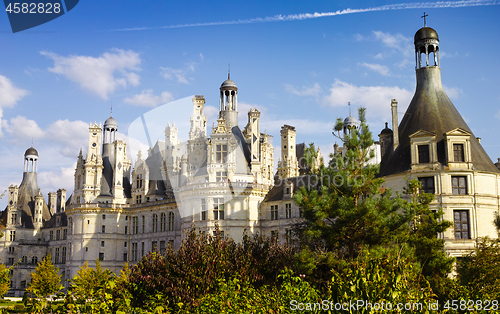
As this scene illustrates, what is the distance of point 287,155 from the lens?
5909 centimetres

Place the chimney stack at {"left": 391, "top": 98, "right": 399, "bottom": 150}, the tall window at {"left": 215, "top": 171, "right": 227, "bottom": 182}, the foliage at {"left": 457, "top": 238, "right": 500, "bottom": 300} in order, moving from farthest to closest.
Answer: the tall window at {"left": 215, "top": 171, "right": 227, "bottom": 182} → the chimney stack at {"left": 391, "top": 98, "right": 399, "bottom": 150} → the foliage at {"left": 457, "top": 238, "right": 500, "bottom": 300}

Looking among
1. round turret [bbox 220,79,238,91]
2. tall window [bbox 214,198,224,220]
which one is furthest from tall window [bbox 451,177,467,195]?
Answer: round turret [bbox 220,79,238,91]

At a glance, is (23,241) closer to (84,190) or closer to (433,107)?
(84,190)

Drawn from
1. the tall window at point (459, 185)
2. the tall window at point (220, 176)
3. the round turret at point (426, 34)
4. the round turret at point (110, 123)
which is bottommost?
the tall window at point (459, 185)

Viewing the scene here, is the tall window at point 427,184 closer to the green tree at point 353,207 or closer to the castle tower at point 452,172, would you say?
the castle tower at point 452,172

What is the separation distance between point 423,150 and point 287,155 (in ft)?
84.4

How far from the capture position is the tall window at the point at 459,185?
1320 inches

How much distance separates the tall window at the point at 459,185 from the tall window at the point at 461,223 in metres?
1.31

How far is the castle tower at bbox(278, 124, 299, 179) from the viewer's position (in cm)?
5869

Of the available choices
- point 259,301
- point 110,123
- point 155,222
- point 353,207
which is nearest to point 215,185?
point 155,222

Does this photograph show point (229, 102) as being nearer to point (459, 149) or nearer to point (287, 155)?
point (287, 155)

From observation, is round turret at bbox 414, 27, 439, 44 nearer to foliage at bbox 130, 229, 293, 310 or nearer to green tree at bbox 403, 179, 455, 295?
green tree at bbox 403, 179, 455, 295

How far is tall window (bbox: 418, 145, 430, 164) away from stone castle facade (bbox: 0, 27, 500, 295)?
0.06 meters

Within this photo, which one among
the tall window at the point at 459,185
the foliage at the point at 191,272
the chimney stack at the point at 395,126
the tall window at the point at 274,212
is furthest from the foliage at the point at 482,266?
the tall window at the point at 274,212
